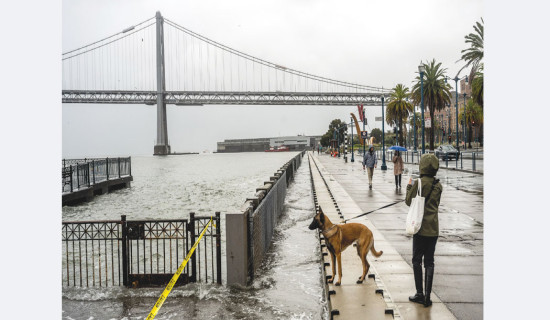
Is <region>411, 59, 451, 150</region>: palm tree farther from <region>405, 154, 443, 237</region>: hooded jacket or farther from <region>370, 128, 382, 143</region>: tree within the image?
<region>370, 128, 382, 143</region>: tree

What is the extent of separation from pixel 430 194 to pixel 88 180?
24.5 metres

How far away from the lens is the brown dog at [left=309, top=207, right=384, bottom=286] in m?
5.89

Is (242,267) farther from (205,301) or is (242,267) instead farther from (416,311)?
(416,311)

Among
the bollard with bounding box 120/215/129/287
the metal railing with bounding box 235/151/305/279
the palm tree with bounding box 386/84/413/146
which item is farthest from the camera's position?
the palm tree with bounding box 386/84/413/146

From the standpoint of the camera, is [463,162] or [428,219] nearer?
[428,219]

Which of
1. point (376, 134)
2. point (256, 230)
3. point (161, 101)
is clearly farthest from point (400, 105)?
point (376, 134)

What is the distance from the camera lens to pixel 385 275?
21.0 feet

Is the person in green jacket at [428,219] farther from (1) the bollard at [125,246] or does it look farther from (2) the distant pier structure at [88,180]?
(2) the distant pier structure at [88,180]

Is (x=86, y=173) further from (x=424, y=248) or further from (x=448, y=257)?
(x=424, y=248)

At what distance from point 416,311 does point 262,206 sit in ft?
12.9

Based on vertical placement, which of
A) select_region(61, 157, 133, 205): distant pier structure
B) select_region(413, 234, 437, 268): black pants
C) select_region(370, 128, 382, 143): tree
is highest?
select_region(370, 128, 382, 143): tree

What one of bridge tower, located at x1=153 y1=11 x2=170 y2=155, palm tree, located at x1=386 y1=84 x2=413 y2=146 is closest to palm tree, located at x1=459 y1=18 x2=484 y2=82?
palm tree, located at x1=386 y1=84 x2=413 y2=146

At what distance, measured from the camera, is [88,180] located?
26.5 metres

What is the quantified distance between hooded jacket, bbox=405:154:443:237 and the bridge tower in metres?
111
